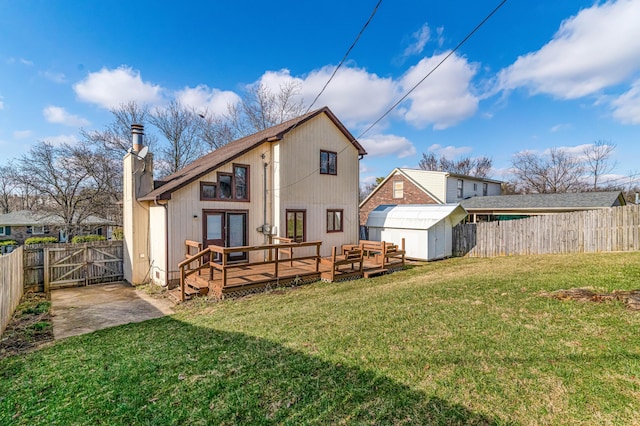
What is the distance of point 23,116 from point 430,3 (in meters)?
19.7

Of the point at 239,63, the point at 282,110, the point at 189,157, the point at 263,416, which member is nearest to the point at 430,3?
the point at 263,416

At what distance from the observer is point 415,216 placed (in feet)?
50.8

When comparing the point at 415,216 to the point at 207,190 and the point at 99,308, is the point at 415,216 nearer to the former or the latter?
the point at 207,190

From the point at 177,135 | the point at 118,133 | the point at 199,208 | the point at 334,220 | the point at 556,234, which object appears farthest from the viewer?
the point at 177,135

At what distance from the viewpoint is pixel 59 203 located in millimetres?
21875

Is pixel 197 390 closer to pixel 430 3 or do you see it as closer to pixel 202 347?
pixel 202 347

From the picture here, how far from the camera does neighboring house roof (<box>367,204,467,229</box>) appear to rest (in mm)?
14891

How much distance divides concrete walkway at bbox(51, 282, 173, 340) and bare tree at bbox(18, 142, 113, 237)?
48.3 ft

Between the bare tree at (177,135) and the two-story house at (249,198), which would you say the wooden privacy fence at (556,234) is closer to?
the two-story house at (249,198)

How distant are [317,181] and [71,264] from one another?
995 centimetres

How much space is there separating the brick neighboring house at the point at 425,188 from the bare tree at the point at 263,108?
31.9ft

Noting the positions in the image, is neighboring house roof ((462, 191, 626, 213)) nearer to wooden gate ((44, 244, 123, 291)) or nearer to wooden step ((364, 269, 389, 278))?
wooden step ((364, 269, 389, 278))

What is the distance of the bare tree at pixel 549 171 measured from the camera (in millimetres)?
35688

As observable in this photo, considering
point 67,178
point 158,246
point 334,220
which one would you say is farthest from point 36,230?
point 334,220
